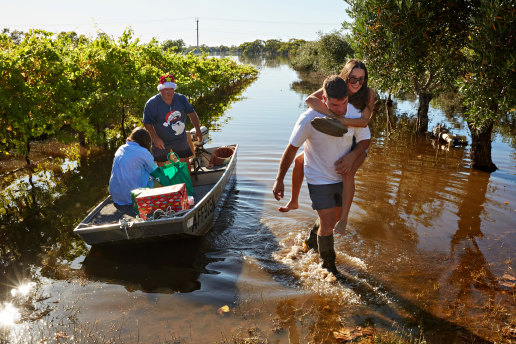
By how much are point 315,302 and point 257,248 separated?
6.30 ft

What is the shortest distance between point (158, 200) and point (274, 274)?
2.11 m

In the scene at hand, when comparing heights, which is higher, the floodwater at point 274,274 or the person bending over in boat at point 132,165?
the person bending over in boat at point 132,165

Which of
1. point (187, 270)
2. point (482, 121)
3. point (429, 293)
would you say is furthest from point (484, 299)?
point (482, 121)

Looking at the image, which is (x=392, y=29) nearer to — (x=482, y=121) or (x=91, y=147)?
(x=482, y=121)

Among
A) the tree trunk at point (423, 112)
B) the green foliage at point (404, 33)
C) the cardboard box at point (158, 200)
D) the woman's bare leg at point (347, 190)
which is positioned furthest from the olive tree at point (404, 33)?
the cardboard box at point (158, 200)

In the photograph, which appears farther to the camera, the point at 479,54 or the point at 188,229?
the point at 479,54

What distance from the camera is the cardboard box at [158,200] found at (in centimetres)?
589

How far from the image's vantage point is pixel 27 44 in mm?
10641

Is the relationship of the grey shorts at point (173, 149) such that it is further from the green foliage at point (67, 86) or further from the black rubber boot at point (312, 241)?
the green foliage at point (67, 86)

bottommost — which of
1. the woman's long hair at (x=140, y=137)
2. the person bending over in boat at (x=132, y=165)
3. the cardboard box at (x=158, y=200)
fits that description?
the cardboard box at (x=158, y=200)

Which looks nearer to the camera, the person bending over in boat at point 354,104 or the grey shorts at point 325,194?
the person bending over in boat at point 354,104

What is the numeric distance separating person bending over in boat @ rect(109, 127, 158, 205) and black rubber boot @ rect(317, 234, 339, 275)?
10.5 feet

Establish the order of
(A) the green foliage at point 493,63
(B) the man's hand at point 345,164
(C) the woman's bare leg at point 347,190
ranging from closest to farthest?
(B) the man's hand at point 345,164
(C) the woman's bare leg at point 347,190
(A) the green foliage at point 493,63

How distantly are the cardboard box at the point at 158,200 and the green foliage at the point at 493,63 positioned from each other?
7785 mm
